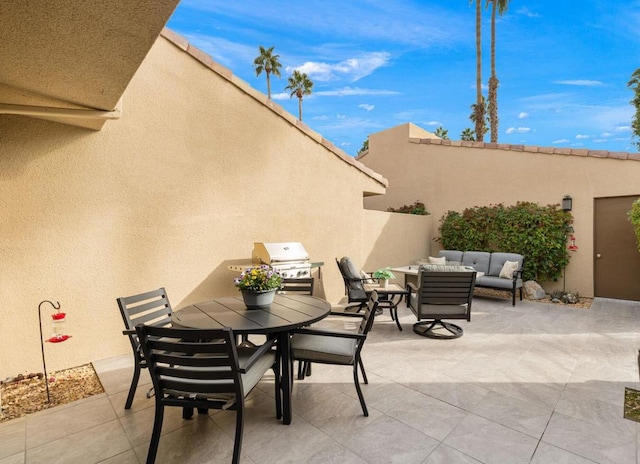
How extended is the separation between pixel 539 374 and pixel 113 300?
16.4ft

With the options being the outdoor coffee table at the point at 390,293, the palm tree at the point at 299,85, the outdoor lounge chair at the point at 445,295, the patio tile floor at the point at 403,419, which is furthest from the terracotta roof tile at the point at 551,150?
the palm tree at the point at 299,85

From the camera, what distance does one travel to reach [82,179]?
3674mm

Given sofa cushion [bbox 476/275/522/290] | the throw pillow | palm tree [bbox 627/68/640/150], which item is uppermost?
palm tree [bbox 627/68/640/150]

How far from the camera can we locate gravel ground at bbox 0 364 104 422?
9.18ft

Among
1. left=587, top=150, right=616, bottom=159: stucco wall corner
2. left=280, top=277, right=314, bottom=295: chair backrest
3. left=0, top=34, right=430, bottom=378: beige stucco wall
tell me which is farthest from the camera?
left=587, top=150, right=616, bottom=159: stucco wall corner

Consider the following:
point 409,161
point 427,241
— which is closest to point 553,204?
point 427,241

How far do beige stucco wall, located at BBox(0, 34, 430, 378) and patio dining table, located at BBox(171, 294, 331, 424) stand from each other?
66.3 inches

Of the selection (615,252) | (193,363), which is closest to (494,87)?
(615,252)

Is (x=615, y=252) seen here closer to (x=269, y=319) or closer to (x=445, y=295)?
(x=445, y=295)

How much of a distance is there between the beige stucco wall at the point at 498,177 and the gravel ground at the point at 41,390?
8.64 m

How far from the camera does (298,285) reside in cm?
389

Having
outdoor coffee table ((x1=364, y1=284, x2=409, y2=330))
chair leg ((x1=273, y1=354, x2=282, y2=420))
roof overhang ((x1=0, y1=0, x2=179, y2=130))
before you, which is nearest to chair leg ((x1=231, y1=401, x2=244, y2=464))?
chair leg ((x1=273, y1=354, x2=282, y2=420))

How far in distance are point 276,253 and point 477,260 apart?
550 centimetres

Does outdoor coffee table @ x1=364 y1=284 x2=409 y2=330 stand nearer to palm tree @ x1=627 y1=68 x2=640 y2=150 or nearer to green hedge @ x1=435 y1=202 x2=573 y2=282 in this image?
green hedge @ x1=435 y1=202 x2=573 y2=282
